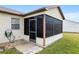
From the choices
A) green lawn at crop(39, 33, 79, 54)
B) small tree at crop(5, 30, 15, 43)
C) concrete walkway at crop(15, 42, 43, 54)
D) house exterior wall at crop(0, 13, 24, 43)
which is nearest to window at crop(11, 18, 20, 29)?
house exterior wall at crop(0, 13, 24, 43)

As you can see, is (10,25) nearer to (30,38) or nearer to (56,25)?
(30,38)

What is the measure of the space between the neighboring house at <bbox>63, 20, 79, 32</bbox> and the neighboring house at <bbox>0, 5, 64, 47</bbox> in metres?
0.28

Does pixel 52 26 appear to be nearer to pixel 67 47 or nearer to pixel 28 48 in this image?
pixel 67 47

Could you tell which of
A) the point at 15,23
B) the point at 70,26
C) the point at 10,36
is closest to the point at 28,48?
the point at 10,36

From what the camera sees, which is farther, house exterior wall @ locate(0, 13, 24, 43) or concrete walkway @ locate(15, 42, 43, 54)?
house exterior wall @ locate(0, 13, 24, 43)

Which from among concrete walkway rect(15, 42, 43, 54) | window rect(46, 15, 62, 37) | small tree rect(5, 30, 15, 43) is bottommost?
concrete walkway rect(15, 42, 43, 54)

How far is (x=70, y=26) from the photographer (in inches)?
129

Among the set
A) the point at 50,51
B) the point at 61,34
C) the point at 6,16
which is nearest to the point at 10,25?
the point at 6,16

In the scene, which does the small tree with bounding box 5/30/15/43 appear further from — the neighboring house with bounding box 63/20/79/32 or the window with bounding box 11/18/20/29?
the neighboring house with bounding box 63/20/79/32

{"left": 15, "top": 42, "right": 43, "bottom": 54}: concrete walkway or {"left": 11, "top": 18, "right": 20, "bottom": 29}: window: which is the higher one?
{"left": 11, "top": 18, "right": 20, "bottom": 29}: window

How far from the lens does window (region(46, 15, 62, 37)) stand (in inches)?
142

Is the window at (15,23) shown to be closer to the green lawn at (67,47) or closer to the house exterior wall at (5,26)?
the house exterior wall at (5,26)
